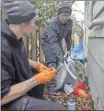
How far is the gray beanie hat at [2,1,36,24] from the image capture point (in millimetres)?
2812

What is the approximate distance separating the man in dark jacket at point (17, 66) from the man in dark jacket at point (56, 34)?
200 cm

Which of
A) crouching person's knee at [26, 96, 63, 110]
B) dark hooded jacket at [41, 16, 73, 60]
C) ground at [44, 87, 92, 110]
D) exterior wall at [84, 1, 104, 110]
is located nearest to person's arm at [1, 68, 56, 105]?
crouching person's knee at [26, 96, 63, 110]

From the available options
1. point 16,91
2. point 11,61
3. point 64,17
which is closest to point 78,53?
point 64,17

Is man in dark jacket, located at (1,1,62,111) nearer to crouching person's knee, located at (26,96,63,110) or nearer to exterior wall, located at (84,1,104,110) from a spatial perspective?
crouching person's knee, located at (26,96,63,110)

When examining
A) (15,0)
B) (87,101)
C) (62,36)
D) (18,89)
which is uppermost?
(15,0)

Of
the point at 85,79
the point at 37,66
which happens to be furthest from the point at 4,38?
the point at 85,79

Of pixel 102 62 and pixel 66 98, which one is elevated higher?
pixel 102 62

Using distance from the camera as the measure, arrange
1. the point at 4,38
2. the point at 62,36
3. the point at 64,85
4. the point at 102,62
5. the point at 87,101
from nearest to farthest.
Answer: the point at 4,38, the point at 102,62, the point at 87,101, the point at 64,85, the point at 62,36

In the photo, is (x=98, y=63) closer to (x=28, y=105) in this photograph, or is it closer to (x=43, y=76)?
(x=43, y=76)

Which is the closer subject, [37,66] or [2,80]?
[2,80]

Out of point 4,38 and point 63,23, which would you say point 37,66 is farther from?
point 63,23

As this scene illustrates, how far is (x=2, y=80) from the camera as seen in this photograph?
251 centimetres

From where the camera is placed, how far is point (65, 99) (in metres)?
4.69

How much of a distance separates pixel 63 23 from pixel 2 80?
2950 mm
